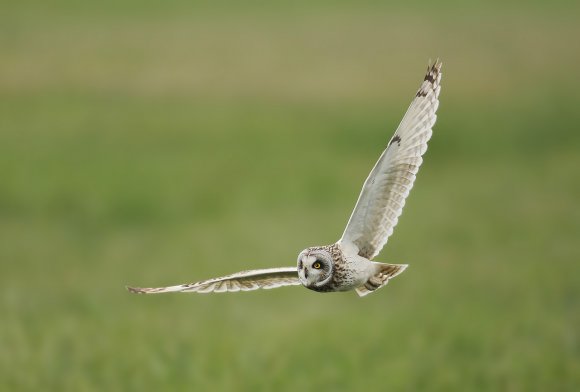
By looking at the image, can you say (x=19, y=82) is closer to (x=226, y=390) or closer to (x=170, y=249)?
(x=170, y=249)

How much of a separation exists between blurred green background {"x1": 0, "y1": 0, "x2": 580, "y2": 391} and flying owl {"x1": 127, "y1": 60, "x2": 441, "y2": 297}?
17.3ft

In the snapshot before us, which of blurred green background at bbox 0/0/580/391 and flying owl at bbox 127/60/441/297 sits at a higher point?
flying owl at bbox 127/60/441/297

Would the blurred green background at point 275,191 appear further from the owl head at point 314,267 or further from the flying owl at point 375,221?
the owl head at point 314,267

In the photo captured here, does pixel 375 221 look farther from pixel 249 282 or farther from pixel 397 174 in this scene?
pixel 249 282

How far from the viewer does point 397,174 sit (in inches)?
238

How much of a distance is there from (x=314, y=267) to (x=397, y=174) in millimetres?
858

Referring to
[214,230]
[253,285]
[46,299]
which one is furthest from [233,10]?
[253,285]

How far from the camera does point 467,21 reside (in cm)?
3102

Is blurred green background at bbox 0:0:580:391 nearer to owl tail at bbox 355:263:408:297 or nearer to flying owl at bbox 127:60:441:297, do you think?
flying owl at bbox 127:60:441:297

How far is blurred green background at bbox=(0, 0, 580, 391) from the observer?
11.8 m

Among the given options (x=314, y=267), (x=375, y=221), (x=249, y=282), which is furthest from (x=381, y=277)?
(x=249, y=282)

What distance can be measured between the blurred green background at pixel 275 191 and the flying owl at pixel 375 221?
208 inches

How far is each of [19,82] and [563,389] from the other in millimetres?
17424

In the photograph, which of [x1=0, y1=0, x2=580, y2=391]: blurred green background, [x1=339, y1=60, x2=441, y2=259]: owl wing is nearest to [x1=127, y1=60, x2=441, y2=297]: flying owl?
[x1=339, y1=60, x2=441, y2=259]: owl wing
